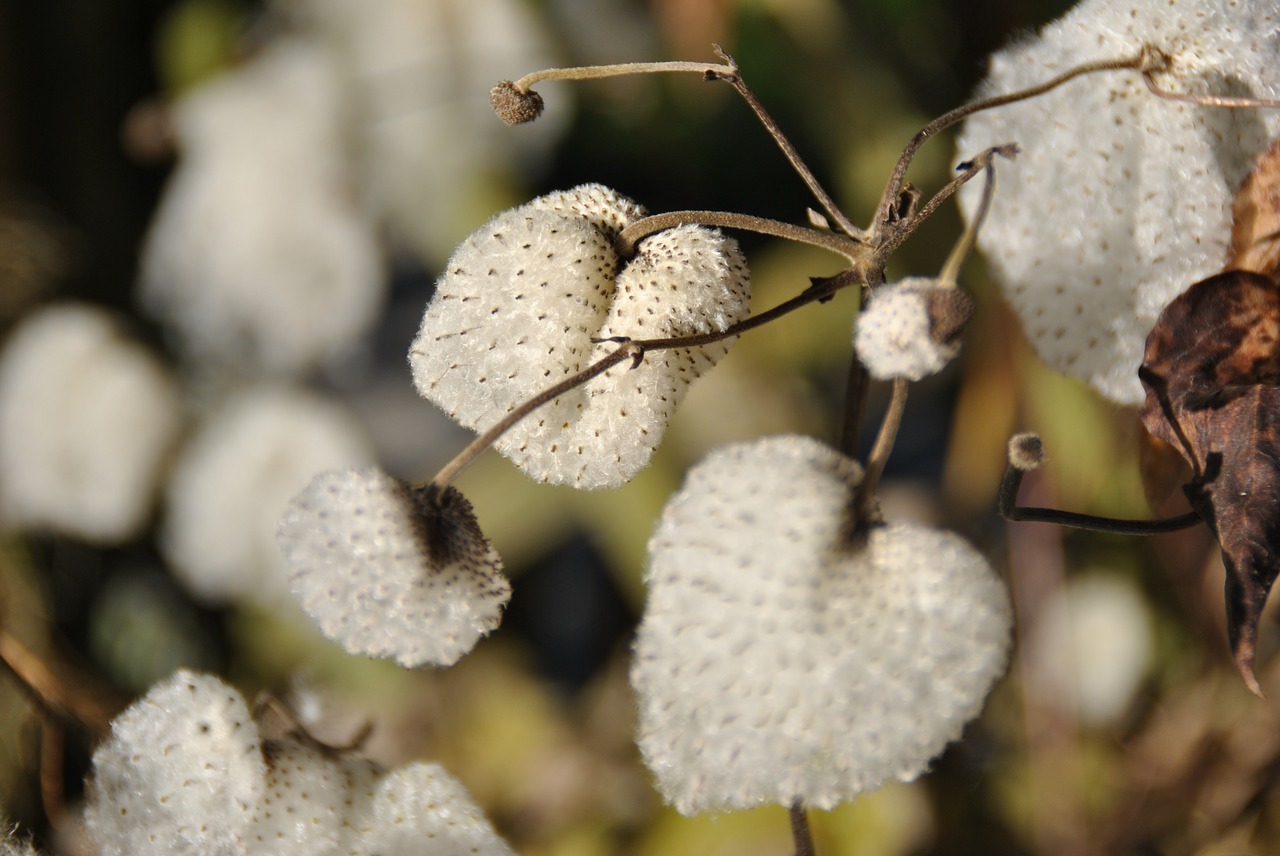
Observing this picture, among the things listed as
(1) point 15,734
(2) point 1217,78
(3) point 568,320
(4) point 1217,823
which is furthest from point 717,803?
(1) point 15,734

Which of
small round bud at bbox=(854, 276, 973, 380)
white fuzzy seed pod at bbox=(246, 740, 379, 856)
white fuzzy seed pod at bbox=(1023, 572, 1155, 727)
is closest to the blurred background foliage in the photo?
white fuzzy seed pod at bbox=(1023, 572, 1155, 727)

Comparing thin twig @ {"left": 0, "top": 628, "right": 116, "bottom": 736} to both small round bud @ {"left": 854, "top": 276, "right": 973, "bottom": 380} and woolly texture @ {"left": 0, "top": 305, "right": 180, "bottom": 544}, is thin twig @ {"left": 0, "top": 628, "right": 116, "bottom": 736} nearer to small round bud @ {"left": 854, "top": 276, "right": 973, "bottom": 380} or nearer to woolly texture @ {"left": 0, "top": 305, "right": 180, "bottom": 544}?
woolly texture @ {"left": 0, "top": 305, "right": 180, "bottom": 544}

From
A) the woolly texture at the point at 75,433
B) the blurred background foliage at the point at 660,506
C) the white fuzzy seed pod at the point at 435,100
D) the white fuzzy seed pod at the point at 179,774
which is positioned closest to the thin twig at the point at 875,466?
the white fuzzy seed pod at the point at 179,774

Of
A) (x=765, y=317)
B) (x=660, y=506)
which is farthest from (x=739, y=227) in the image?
(x=660, y=506)

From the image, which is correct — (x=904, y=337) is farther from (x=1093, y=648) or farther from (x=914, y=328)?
(x=1093, y=648)

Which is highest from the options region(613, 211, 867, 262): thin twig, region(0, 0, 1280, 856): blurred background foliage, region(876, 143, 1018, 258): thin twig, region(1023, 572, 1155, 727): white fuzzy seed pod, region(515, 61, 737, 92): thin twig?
region(515, 61, 737, 92): thin twig

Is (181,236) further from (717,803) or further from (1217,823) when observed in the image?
(1217,823)

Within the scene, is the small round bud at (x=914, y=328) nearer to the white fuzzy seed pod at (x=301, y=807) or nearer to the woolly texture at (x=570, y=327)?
the woolly texture at (x=570, y=327)
